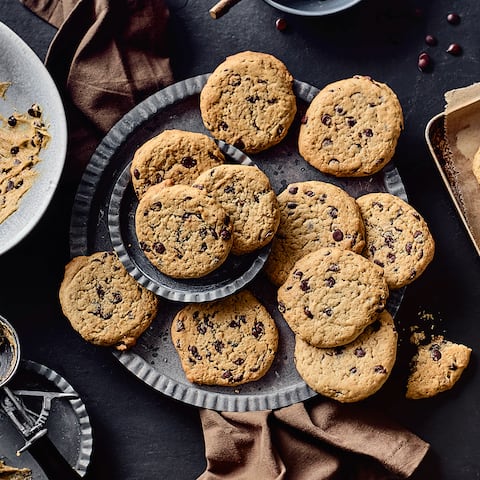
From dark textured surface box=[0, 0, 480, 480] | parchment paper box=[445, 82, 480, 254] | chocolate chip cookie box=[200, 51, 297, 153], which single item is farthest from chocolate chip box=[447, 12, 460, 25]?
chocolate chip cookie box=[200, 51, 297, 153]

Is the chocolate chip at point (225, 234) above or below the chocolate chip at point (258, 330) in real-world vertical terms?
above

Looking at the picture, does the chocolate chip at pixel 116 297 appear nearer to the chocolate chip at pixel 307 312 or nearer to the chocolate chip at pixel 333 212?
the chocolate chip at pixel 307 312

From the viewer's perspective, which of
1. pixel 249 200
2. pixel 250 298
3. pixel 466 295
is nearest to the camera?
pixel 249 200

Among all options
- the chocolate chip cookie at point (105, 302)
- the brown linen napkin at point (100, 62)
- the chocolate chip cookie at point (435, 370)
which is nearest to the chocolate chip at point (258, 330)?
the chocolate chip cookie at point (105, 302)

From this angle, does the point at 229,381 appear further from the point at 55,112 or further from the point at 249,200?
the point at 55,112

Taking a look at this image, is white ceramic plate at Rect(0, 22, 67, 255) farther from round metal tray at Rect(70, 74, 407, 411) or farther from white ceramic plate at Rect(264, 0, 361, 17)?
white ceramic plate at Rect(264, 0, 361, 17)

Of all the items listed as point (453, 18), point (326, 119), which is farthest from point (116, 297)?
point (453, 18)

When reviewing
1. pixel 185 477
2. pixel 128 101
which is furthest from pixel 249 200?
pixel 185 477
